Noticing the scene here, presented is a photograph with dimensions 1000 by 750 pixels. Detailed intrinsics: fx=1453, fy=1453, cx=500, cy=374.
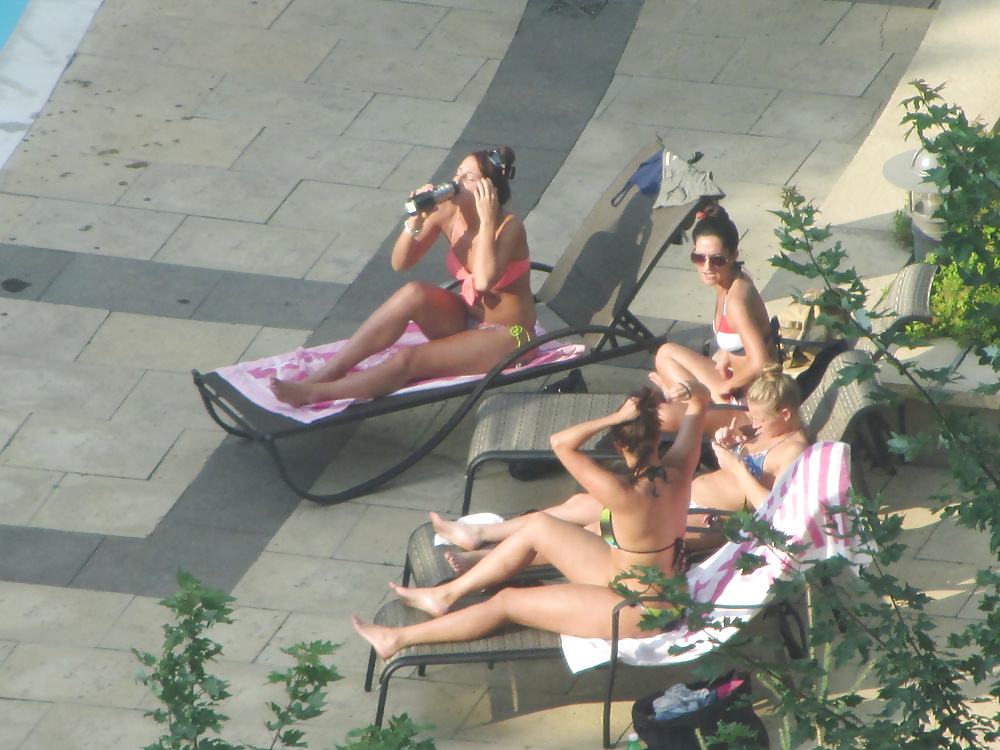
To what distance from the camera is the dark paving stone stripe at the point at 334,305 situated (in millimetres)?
5953

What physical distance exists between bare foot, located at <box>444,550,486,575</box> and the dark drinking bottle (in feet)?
5.56

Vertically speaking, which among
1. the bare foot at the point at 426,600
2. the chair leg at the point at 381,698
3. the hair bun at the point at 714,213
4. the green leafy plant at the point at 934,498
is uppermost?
the green leafy plant at the point at 934,498

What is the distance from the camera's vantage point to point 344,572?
591 centimetres

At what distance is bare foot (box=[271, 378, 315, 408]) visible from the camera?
6.22m

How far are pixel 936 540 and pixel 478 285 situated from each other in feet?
7.29

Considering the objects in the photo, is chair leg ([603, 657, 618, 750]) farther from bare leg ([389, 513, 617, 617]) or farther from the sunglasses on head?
the sunglasses on head

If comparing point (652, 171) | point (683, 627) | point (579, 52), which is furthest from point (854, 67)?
point (683, 627)

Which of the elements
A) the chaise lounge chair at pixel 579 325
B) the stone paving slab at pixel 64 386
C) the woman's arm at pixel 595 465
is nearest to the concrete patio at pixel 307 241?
the stone paving slab at pixel 64 386

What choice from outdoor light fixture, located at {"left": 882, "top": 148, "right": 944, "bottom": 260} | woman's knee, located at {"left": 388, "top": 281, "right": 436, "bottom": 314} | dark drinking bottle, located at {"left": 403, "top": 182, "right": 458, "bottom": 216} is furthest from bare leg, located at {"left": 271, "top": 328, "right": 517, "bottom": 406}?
outdoor light fixture, located at {"left": 882, "top": 148, "right": 944, "bottom": 260}

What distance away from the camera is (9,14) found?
12805 millimetres

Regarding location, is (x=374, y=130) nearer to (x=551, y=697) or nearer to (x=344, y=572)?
(x=344, y=572)

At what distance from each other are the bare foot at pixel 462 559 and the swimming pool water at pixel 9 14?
883 cm

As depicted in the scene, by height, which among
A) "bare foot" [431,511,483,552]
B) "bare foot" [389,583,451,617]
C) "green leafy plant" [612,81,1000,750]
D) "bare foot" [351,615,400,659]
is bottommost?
"bare foot" [351,615,400,659]

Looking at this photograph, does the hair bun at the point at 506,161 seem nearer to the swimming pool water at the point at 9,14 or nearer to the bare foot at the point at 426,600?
the bare foot at the point at 426,600
